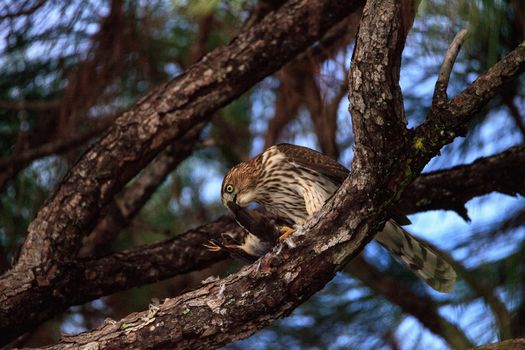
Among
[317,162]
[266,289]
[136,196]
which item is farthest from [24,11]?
[266,289]

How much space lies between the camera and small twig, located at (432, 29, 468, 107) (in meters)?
3.02

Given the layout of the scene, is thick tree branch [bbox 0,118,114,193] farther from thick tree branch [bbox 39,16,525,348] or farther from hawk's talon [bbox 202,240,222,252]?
thick tree branch [bbox 39,16,525,348]

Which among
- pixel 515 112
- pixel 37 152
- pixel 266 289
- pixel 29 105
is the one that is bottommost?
pixel 266 289

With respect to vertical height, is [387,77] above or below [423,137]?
above

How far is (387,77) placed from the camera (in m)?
2.90

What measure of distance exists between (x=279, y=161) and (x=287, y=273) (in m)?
1.47

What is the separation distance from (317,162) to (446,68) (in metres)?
1.28

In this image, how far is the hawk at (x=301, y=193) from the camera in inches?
160

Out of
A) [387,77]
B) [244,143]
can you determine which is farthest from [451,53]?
[244,143]

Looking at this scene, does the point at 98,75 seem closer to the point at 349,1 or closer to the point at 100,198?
the point at 100,198

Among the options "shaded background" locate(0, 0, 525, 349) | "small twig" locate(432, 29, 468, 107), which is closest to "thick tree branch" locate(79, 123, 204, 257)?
"shaded background" locate(0, 0, 525, 349)

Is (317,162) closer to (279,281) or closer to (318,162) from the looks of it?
(318,162)

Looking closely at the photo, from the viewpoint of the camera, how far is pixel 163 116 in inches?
163

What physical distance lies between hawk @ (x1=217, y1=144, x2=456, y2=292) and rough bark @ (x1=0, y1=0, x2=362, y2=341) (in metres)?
0.44
